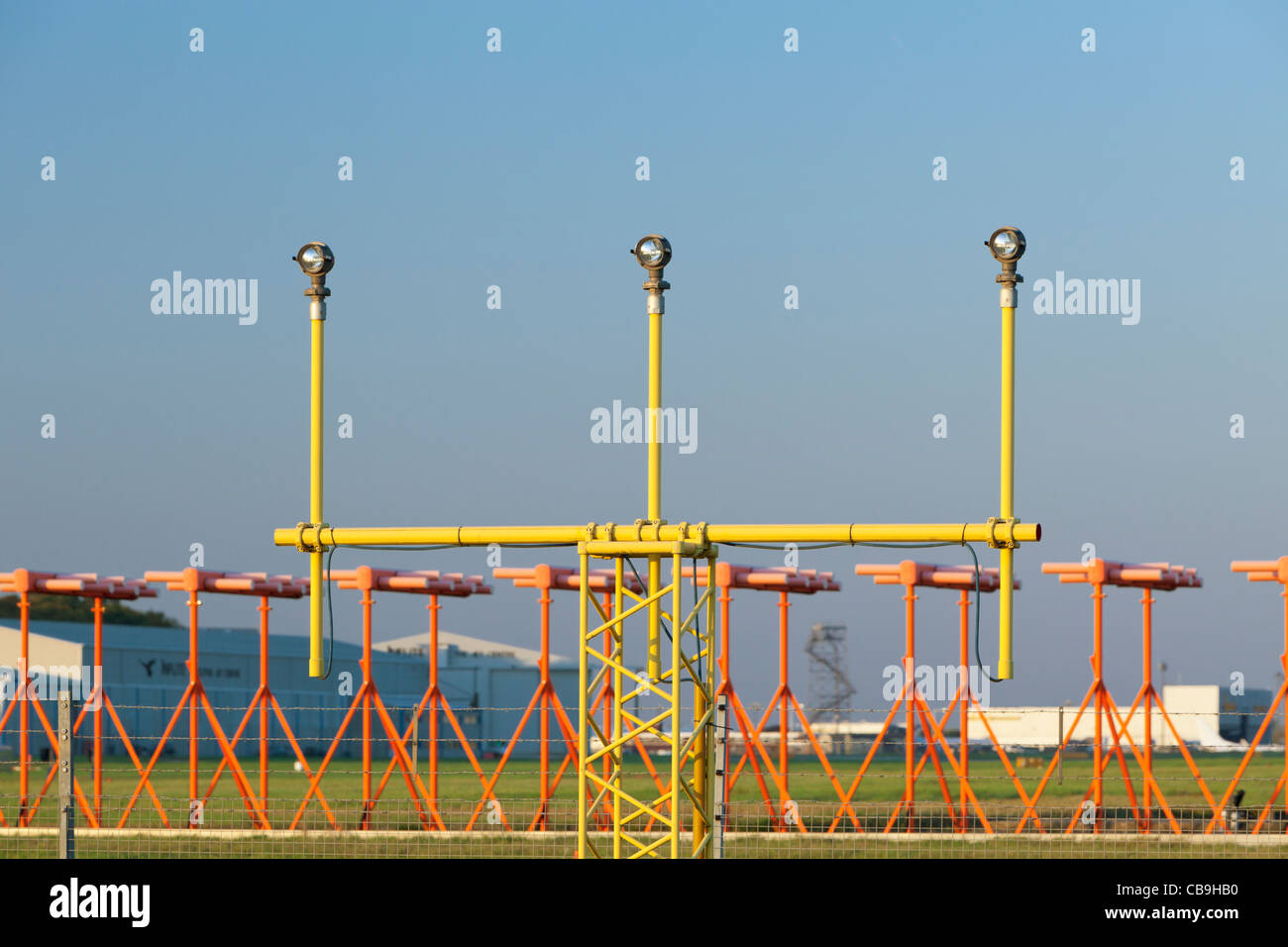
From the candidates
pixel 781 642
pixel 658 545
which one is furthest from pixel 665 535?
pixel 781 642

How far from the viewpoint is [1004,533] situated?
11914 millimetres

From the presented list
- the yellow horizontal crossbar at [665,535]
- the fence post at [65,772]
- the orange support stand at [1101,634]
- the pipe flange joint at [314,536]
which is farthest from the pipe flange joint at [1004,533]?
the orange support stand at [1101,634]

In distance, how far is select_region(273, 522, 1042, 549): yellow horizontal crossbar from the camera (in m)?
12.0

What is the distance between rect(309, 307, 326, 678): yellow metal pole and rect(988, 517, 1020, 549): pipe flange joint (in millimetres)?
5041

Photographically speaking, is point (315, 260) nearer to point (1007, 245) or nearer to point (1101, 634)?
point (1007, 245)

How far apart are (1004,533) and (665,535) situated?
7.91ft

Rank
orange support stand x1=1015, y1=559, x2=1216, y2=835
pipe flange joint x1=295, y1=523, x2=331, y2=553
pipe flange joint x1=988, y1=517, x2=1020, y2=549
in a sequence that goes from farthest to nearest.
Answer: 1. orange support stand x1=1015, y1=559, x2=1216, y2=835
2. pipe flange joint x1=295, y1=523, x2=331, y2=553
3. pipe flange joint x1=988, y1=517, x2=1020, y2=549

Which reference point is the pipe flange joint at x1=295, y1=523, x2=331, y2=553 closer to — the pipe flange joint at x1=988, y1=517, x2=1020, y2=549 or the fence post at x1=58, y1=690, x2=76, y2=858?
the fence post at x1=58, y1=690, x2=76, y2=858

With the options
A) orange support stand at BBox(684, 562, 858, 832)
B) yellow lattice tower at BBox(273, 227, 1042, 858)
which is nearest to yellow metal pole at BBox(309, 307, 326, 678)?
yellow lattice tower at BBox(273, 227, 1042, 858)

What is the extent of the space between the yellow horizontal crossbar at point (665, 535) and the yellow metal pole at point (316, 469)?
19cm

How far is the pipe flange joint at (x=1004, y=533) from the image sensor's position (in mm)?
11922
